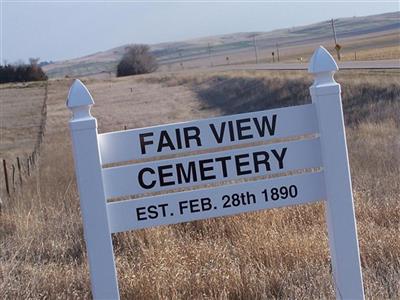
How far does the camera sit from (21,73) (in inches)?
3907

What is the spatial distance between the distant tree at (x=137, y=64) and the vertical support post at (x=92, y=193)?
103507 mm

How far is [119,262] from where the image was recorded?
574cm

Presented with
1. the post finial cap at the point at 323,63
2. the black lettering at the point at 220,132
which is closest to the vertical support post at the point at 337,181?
the post finial cap at the point at 323,63

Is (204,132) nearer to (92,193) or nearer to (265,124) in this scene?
(265,124)

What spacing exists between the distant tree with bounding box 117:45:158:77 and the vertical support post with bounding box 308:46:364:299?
10345 centimetres

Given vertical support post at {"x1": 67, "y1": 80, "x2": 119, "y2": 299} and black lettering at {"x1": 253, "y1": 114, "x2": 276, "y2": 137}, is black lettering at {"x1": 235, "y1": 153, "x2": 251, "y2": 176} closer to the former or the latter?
black lettering at {"x1": 253, "y1": 114, "x2": 276, "y2": 137}

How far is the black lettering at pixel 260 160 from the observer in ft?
14.1

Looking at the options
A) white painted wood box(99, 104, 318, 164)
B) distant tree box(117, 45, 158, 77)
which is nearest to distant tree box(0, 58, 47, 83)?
distant tree box(117, 45, 158, 77)

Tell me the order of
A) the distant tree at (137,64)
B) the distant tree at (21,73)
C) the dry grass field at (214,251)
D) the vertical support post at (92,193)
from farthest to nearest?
1. the distant tree at (137,64)
2. the distant tree at (21,73)
3. the dry grass field at (214,251)
4. the vertical support post at (92,193)

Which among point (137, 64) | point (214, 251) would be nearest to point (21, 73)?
point (137, 64)

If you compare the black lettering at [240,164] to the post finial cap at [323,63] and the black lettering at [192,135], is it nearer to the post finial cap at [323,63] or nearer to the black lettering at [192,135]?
the black lettering at [192,135]

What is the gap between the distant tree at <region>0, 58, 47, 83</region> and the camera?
323 ft

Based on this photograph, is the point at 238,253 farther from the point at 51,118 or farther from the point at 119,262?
the point at 51,118

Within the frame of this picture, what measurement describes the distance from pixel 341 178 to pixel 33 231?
3.65 m
